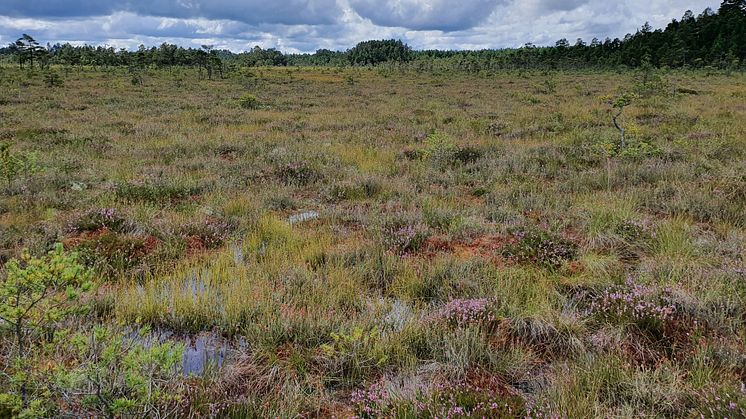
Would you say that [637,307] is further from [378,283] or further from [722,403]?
[378,283]

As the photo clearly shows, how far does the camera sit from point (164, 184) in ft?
30.1

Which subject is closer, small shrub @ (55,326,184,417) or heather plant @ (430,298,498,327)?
small shrub @ (55,326,184,417)

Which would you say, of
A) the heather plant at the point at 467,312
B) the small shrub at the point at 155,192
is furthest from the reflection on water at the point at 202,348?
the small shrub at the point at 155,192

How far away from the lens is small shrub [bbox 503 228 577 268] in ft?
18.2

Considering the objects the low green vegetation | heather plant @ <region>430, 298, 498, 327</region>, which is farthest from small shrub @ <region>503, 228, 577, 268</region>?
heather plant @ <region>430, 298, 498, 327</region>

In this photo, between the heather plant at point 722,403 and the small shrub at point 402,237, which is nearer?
the heather plant at point 722,403

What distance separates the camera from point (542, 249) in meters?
5.76

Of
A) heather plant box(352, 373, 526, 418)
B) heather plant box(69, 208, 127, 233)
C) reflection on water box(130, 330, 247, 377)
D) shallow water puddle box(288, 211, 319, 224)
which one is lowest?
reflection on water box(130, 330, 247, 377)

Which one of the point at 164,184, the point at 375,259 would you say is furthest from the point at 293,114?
the point at 375,259

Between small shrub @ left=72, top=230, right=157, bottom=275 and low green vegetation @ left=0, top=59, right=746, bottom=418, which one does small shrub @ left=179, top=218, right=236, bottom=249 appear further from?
small shrub @ left=72, top=230, right=157, bottom=275

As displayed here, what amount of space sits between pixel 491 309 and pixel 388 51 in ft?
526

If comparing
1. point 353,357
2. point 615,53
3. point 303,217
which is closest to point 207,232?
point 303,217

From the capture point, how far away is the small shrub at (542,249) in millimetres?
5551

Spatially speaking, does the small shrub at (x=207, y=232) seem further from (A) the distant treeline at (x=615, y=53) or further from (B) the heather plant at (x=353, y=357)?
(A) the distant treeline at (x=615, y=53)
